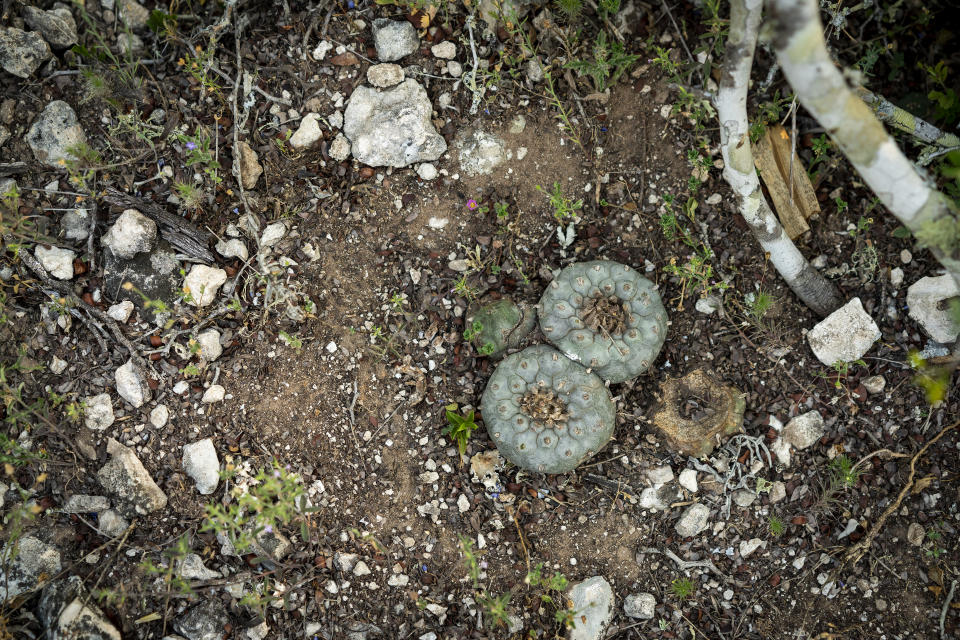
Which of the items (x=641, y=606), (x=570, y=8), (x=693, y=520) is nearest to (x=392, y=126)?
(x=570, y=8)

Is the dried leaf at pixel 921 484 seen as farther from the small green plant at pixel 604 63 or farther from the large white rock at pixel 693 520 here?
the small green plant at pixel 604 63

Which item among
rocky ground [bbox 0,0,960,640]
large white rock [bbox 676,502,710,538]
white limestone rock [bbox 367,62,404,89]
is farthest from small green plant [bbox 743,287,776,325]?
white limestone rock [bbox 367,62,404,89]

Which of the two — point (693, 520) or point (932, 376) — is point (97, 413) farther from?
point (932, 376)

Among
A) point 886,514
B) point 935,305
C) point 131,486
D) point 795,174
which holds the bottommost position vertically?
point 131,486

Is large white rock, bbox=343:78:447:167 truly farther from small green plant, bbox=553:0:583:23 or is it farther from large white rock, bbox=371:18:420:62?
small green plant, bbox=553:0:583:23

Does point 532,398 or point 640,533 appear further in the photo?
point 640,533

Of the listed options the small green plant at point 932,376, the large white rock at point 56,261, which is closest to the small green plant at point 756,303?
the small green plant at point 932,376

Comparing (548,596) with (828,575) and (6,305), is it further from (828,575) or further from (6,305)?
(6,305)

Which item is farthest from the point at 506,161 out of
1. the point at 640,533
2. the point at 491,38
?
the point at 640,533
